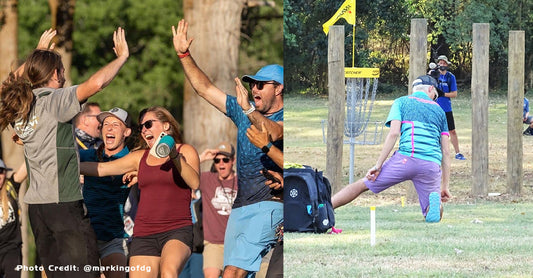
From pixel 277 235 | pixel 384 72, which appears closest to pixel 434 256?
pixel 277 235

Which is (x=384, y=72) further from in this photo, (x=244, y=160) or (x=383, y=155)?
(x=244, y=160)

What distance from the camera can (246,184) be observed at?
5.01 m

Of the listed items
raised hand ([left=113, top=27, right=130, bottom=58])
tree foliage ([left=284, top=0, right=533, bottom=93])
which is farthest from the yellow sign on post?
raised hand ([left=113, top=27, right=130, bottom=58])

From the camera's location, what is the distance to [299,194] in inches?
376

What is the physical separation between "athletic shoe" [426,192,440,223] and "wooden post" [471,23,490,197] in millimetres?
2092

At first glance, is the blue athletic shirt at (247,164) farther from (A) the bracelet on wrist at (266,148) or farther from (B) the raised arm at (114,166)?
(B) the raised arm at (114,166)

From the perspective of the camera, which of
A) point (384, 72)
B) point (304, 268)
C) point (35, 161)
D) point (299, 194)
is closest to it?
point (35, 161)

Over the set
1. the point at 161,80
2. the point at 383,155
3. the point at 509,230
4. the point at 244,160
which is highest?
the point at 161,80

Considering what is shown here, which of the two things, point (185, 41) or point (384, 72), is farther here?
point (384, 72)

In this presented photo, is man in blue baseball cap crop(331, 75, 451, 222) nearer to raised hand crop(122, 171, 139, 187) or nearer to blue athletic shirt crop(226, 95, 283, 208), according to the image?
blue athletic shirt crop(226, 95, 283, 208)

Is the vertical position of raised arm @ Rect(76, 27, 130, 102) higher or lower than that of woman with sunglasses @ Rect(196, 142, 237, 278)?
higher

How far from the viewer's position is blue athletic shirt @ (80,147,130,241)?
492 centimetres

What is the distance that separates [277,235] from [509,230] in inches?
221

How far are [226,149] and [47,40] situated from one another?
924mm
